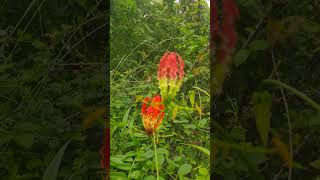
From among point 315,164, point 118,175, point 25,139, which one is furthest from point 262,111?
point 118,175

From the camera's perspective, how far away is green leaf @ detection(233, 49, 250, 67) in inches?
25.9

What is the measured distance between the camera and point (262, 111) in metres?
0.67

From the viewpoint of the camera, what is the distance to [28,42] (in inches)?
27.9

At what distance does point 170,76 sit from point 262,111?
0.58m

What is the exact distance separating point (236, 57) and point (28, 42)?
14.4 inches

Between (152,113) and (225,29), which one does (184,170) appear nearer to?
(152,113)

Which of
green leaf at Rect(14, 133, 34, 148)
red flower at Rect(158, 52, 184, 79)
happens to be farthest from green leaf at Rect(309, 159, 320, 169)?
red flower at Rect(158, 52, 184, 79)

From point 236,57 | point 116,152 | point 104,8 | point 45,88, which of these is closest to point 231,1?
point 236,57

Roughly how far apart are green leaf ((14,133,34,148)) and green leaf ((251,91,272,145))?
1.26ft

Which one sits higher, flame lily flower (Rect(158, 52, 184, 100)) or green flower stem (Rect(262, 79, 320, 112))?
flame lily flower (Rect(158, 52, 184, 100))

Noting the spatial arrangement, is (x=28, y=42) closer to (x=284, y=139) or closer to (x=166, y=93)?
(x=284, y=139)

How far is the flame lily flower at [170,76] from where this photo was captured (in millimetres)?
1218

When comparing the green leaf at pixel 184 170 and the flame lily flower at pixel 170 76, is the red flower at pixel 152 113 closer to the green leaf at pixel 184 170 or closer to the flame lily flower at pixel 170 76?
the flame lily flower at pixel 170 76

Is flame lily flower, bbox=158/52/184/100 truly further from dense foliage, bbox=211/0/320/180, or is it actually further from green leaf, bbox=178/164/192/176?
dense foliage, bbox=211/0/320/180
